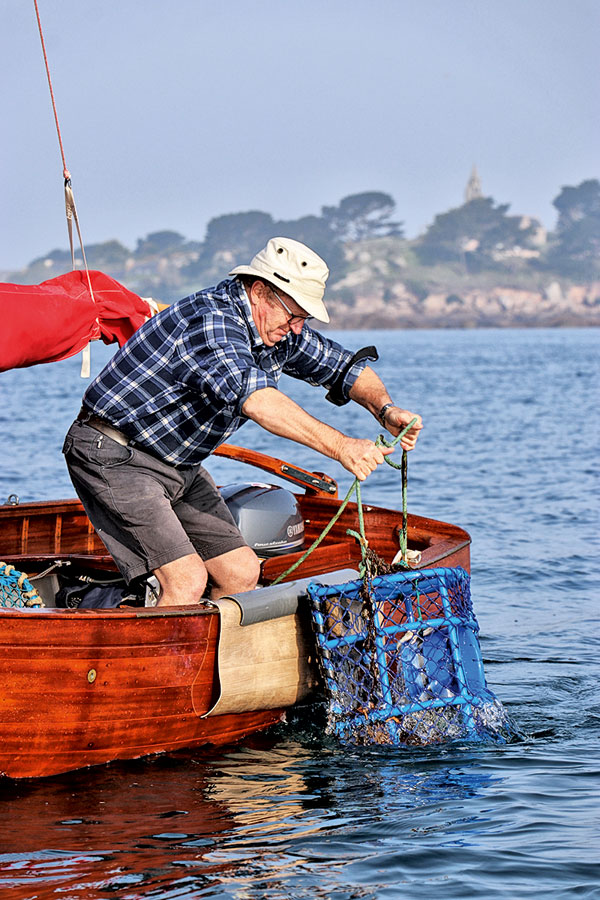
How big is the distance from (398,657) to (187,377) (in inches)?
69.8

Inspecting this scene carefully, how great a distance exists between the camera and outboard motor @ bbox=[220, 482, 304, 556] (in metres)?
7.59

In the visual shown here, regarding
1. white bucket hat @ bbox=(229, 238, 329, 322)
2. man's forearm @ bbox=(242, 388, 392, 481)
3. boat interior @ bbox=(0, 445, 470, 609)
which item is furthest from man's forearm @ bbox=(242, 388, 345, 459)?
boat interior @ bbox=(0, 445, 470, 609)

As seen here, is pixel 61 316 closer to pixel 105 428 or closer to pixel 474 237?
pixel 105 428

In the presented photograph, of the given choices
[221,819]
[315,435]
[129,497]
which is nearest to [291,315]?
[315,435]

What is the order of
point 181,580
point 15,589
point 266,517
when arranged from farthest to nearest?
point 266,517
point 15,589
point 181,580

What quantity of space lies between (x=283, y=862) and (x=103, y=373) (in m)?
2.42

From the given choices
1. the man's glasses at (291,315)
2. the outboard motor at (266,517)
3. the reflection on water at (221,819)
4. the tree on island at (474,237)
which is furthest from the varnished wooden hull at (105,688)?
the tree on island at (474,237)

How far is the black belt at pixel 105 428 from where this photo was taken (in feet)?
19.0

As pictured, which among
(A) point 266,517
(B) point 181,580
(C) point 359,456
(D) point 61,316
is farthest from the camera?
(A) point 266,517

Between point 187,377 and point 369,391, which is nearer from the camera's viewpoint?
point 187,377

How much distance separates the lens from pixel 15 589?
642 cm

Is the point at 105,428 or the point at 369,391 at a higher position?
the point at 369,391

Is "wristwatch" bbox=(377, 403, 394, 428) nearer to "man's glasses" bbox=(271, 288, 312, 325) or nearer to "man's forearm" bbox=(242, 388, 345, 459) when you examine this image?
"man's glasses" bbox=(271, 288, 312, 325)

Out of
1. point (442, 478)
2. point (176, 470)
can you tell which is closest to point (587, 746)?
point (176, 470)
